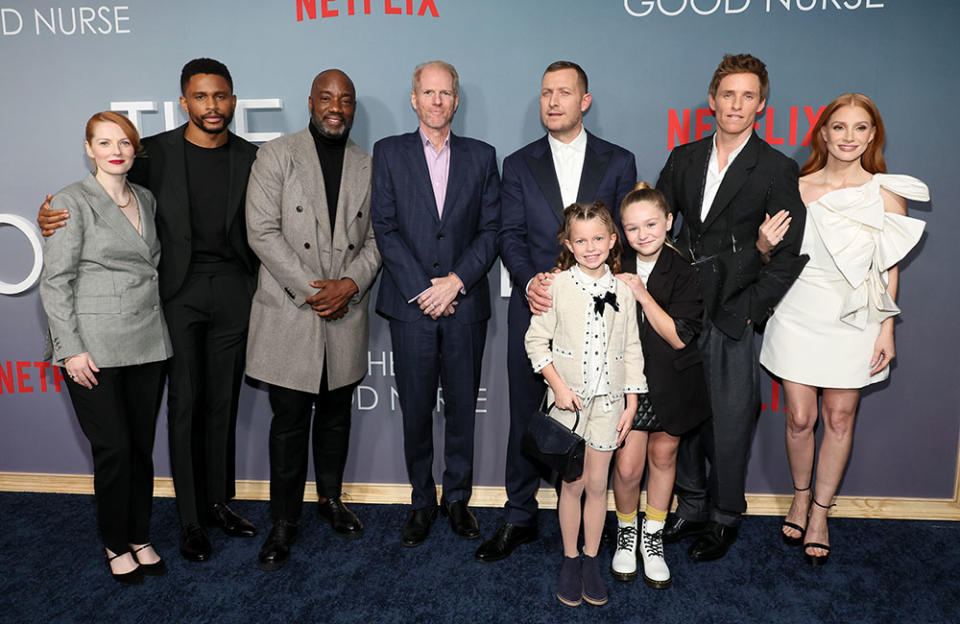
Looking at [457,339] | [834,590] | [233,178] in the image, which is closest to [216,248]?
[233,178]

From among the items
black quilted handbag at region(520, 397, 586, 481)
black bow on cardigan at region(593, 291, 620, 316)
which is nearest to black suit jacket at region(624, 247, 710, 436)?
black bow on cardigan at region(593, 291, 620, 316)

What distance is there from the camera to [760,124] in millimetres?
3182

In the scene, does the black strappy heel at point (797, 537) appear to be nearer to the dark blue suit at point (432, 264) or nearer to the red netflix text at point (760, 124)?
the dark blue suit at point (432, 264)

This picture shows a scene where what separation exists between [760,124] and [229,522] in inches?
129

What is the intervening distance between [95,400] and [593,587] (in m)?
2.17

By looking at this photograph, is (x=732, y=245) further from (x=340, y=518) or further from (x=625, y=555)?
(x=340, y=518)

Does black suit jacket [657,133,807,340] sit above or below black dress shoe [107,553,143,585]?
above

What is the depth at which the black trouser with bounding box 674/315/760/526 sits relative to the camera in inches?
112

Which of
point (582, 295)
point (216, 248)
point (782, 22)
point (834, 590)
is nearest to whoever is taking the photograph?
point (582, 295)

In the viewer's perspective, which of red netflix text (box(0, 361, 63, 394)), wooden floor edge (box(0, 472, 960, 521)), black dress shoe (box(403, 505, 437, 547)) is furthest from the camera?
red netflix text (box(0, 361, 63, 394))

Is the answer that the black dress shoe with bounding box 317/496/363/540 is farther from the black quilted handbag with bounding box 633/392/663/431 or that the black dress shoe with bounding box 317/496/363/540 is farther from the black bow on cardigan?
the black bow on cardigan

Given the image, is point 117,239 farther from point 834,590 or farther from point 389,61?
point 834,590

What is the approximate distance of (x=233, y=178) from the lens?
9.46 feet

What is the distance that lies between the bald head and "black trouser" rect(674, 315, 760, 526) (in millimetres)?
1845
